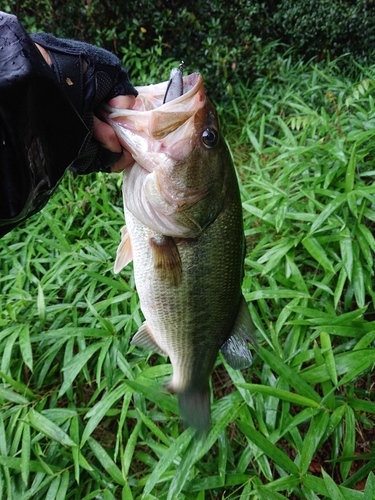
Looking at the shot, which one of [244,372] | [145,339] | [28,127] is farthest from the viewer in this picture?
[244,372]

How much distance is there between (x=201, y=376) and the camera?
1.79 metres

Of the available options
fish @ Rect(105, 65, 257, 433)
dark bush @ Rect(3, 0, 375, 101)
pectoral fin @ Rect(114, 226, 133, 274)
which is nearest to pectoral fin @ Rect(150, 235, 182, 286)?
fish @ Rect(105, 65, 257, 433)

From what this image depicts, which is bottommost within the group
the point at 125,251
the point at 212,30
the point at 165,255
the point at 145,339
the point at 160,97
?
the point at 145,339

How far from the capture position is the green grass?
205 cm

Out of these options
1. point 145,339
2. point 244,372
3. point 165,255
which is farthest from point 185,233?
point 244,372

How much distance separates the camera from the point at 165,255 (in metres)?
1.55

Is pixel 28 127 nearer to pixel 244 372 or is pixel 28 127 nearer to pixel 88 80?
pixel 88 80

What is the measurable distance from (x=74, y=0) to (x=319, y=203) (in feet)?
12.4

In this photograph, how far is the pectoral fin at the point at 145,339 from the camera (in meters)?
1.86

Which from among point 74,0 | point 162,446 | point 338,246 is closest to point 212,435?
point 162,446

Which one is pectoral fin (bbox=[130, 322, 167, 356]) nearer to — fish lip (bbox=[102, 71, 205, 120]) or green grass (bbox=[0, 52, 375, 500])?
green grass (bbox=[0, 52, 375, 500])

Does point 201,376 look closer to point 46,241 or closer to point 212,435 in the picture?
point 212,435

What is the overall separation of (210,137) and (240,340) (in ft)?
2.76

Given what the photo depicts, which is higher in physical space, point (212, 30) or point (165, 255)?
point (212, 30)
